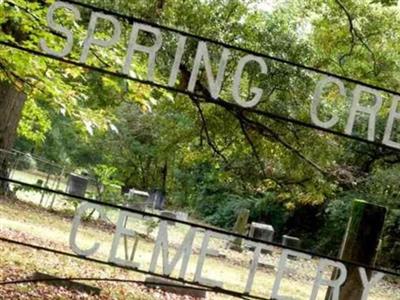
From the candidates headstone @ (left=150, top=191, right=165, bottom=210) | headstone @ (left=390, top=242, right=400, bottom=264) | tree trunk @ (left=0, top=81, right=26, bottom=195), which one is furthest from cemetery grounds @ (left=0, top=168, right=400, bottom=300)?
headstone @ (left=150, top=191, right=165, bottom=210)

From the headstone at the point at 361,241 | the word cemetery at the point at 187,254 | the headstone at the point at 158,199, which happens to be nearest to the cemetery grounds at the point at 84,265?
the word cemetery at the point at 187,254

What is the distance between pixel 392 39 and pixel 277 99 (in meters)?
3.47

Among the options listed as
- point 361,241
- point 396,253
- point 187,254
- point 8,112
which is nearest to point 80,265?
point 8,112

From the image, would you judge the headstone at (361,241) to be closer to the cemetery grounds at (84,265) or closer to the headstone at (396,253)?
the cemetery grounds at (84,265)

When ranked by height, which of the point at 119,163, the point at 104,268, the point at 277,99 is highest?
the point at 277,99

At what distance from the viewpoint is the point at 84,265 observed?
9.94 meters

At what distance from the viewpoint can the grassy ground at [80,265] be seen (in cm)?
823

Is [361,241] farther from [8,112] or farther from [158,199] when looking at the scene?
[158,199]

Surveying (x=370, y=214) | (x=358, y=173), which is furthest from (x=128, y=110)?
(x=370, y=214)

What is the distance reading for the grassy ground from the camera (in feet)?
27.0

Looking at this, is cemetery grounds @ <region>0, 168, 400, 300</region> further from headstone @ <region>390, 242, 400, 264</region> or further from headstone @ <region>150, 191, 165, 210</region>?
headstone @ <region>150, 191, 165, 210</region>

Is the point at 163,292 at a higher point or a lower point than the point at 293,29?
lower

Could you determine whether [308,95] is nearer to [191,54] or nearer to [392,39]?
[191,54]

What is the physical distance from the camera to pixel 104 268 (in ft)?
32.5
